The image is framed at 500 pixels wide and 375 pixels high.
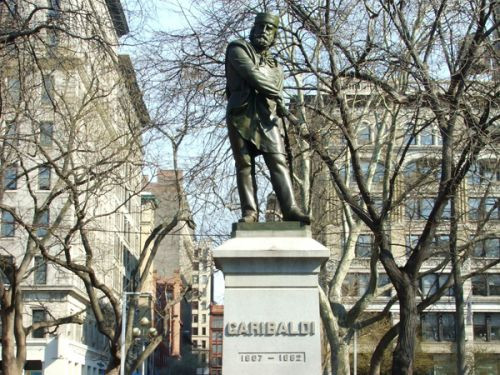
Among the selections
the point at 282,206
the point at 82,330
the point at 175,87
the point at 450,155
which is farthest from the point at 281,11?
the point at 82,330

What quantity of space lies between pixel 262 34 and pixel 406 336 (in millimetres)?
8602

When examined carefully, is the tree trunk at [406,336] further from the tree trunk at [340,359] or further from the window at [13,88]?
the window at [13,88]

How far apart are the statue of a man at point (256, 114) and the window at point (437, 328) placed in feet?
179

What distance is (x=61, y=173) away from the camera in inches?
975

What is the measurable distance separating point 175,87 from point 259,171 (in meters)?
4.01

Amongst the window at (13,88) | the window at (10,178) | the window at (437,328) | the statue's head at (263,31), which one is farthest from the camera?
the window at (437,328)

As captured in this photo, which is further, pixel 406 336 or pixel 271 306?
pixel 406 336

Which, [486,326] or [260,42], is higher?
[260,42]

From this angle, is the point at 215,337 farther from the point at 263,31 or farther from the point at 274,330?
the point at 274,330

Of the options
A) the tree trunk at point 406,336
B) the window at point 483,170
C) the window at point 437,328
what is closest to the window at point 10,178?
the tree trunk at point 406,336

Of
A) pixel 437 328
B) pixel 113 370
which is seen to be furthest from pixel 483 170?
pixel 437 328

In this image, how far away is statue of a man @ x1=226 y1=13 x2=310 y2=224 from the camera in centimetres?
1049

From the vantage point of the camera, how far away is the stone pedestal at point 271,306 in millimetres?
9656

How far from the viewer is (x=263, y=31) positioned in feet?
35.4
